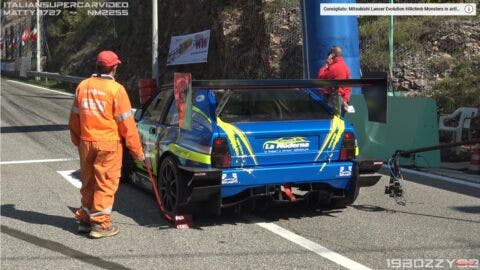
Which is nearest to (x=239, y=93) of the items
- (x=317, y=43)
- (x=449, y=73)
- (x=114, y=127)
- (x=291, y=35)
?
(x=114, y=127)

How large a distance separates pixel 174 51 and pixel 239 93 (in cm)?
2023

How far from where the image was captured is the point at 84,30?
149 ft

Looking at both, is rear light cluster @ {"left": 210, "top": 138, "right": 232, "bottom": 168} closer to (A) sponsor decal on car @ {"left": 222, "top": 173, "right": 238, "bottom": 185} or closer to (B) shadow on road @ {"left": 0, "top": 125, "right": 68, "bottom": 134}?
(A) sponsor decal on car @ {"left": 222, "top": 173, "right": 238, "bottom": 185}

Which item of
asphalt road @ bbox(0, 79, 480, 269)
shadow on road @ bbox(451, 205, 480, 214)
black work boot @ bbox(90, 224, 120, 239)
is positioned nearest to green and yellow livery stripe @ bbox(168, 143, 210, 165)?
asphalt road @ bbox(0, 79, 480, 269)

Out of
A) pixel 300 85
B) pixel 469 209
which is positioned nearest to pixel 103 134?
pixel 300 85

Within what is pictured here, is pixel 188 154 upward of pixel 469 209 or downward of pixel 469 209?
upward

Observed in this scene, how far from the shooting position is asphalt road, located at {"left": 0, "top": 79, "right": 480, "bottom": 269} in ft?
16.0

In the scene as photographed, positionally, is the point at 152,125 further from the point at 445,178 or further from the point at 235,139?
the point at 445,178

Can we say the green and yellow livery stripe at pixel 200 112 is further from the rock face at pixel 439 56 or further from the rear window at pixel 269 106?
the rock face at pixel 439 56

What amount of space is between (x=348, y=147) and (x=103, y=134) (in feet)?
8.16

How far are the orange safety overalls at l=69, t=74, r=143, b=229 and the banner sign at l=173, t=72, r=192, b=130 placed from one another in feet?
1.81

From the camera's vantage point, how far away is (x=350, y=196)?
6.33m
